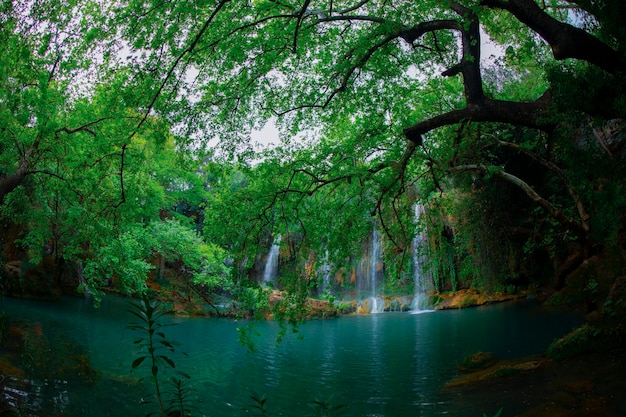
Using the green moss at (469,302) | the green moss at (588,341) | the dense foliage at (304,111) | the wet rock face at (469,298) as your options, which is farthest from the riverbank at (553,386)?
the green moss at (469,302)

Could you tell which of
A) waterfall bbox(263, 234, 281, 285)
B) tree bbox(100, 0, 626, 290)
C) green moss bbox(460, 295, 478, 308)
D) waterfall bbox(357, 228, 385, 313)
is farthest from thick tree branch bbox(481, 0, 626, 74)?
waterfall bbox(263, 234, 281, 285)

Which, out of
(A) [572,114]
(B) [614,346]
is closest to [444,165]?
(A) [572,114]

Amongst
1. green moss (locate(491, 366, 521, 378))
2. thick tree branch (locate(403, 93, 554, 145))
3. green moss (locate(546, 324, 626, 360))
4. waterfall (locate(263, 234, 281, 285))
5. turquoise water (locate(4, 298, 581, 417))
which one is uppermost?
thick tree branch (locate(403, 93, 554, 145))

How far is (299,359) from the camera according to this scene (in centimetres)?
1196

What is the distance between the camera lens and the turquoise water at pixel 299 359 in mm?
7383

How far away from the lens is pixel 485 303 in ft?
69.1

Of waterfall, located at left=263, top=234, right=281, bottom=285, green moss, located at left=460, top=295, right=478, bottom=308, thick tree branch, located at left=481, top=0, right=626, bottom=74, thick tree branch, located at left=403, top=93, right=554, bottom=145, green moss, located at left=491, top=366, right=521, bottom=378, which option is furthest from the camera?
waterfall, located at left=263, top=234, right=281, bottom=285

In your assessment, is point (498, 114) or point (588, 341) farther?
point (588, 341)

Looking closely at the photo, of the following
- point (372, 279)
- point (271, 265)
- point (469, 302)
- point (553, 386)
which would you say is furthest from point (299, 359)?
point (271, 265)

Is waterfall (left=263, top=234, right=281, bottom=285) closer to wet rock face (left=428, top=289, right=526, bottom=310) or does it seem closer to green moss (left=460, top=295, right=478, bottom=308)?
wet rock face (left=428, top=289, right=526, bottom=310)

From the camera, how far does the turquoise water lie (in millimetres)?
7383

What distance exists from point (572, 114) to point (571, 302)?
43.3 ft

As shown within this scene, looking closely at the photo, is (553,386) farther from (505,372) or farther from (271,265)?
(271,265)

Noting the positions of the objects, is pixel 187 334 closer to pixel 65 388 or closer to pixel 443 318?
pixel 65 388
